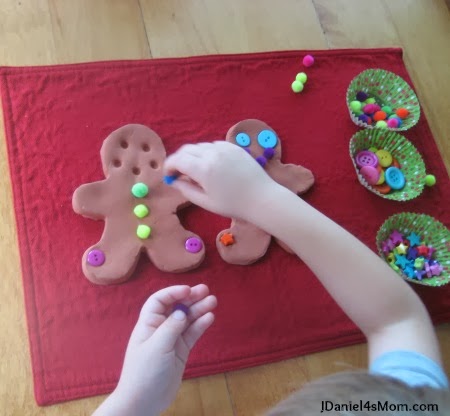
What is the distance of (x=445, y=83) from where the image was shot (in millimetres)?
975

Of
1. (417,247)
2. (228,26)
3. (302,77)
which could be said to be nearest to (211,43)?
(228,26)

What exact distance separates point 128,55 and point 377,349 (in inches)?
23.8

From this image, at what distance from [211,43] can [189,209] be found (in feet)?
1.08

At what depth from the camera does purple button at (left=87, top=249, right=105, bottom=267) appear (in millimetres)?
690

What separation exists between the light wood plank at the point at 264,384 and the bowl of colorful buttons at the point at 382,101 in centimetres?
41

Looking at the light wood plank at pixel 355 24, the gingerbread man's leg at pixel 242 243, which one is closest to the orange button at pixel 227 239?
the gingerbread man's leg at pixel 242 243

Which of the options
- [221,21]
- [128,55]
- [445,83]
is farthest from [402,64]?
[128,55]

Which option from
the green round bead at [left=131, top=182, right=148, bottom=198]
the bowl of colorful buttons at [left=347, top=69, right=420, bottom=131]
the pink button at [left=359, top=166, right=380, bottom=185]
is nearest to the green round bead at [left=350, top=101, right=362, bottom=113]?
the bowl of colorful buttons at [left=347, top=69, right=420, bottom=131]

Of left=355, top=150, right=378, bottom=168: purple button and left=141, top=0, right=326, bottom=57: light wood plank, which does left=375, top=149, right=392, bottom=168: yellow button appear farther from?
left=141, top=0, right=326, bottom=57: light wood plank

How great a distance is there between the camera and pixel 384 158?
0.85 m

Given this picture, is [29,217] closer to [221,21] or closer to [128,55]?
[128,55]

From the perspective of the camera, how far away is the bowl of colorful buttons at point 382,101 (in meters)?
0.86

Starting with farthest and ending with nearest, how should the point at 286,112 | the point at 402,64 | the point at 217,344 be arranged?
the point at 402,64, the point at 286,112, the point at 217,344

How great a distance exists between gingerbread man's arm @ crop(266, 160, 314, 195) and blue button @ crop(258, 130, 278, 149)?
29 mm
